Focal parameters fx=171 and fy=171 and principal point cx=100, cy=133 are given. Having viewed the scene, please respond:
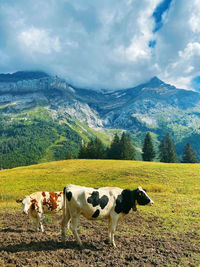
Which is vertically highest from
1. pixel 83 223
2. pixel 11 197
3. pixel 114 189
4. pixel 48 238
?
pixel 114 189

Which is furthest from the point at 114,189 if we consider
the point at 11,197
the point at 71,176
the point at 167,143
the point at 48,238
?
the point at 167,143

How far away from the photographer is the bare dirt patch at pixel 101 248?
734 cm

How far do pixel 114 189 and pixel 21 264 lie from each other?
17.6ft

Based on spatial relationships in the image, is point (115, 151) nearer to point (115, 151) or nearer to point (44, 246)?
point (115, 151)

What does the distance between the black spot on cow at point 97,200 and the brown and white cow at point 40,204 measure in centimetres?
485

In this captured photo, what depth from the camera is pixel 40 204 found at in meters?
12.0

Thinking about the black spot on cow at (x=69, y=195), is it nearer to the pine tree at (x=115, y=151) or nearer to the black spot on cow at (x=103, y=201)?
the black spot on cow at (x=103, y=201)

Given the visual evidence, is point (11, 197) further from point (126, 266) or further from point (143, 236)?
point (126, 266)

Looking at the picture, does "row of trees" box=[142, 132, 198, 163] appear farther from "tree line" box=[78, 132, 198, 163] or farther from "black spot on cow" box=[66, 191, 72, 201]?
"black spot on cow" box=[66, 191, 72, 201]

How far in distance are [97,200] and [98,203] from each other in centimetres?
16

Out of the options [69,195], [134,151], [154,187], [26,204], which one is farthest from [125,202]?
[134,151]

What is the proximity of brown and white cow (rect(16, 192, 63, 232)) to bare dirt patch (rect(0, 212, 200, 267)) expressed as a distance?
95cm

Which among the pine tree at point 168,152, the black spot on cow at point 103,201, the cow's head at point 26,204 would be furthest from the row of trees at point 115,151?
the black spot on cow at point 103,201

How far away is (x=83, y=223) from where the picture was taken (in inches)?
517
